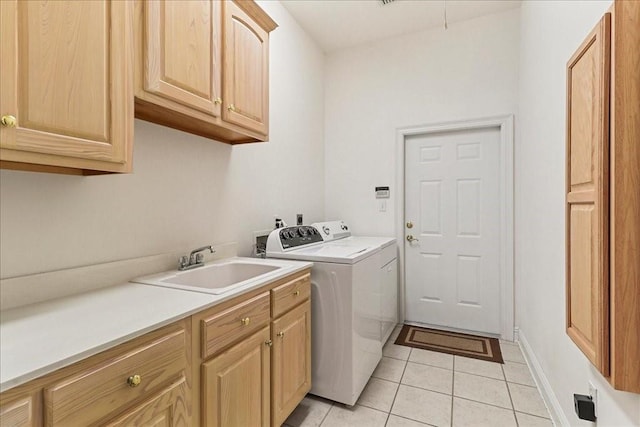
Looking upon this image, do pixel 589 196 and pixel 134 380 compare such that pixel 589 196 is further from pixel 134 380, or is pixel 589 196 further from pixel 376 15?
pixel 376 15

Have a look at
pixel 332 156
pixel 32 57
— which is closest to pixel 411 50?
pixel 332 156

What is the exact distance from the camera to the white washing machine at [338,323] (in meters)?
1.88

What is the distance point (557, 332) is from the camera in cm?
171

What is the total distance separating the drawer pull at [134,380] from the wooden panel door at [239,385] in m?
0.26

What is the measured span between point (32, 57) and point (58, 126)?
20 centimetres

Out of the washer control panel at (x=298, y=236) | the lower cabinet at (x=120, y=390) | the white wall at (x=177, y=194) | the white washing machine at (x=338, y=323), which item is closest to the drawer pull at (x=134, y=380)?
the lower cabinet at (x=120, y=390)

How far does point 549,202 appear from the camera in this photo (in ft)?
6.17

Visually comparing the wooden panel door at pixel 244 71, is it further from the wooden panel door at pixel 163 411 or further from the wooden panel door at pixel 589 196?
the wooden panel door at pixel 589 196

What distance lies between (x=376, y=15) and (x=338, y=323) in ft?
9.19

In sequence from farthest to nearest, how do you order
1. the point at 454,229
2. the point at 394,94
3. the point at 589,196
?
the point at 394,94
the point at 454,229
the point at 589,196

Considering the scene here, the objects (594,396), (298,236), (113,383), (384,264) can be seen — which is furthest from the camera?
(384,264)

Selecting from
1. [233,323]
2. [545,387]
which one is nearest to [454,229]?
[545,387]

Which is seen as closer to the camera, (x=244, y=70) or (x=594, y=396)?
(x=594, y=396)

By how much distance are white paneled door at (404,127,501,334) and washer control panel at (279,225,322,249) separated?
3.88 feet
